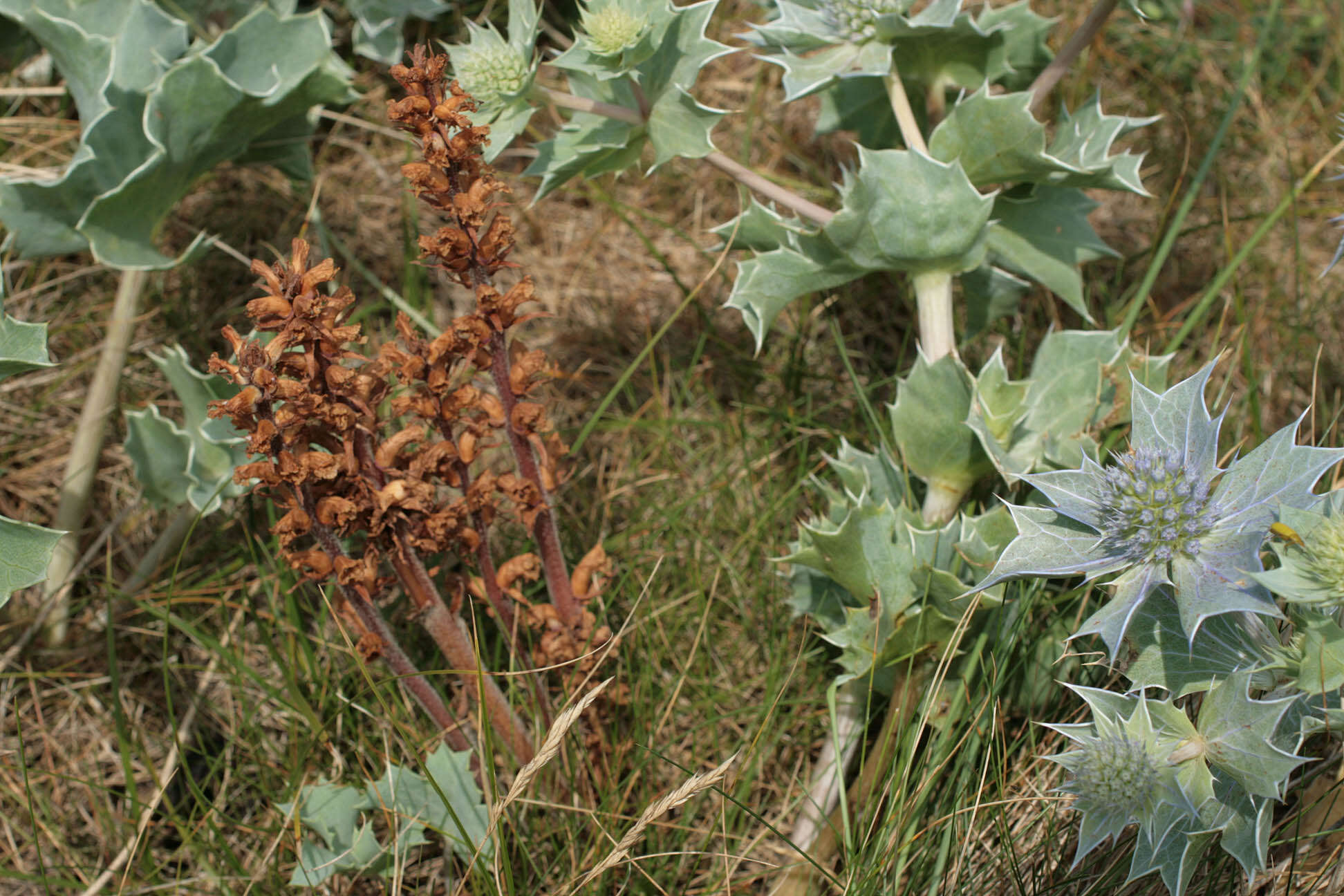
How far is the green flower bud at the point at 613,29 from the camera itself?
6.02ft

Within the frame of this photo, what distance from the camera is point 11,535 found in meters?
1.62

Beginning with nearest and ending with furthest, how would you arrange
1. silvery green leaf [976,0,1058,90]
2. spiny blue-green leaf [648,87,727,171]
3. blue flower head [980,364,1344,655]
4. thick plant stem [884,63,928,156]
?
blue flower head [980,364,1344,655]
spiny blue-green leaf [648,87,727,171]
thick plant stem [884,63,928,156]
silvery green leaf [976,0,1058,90]

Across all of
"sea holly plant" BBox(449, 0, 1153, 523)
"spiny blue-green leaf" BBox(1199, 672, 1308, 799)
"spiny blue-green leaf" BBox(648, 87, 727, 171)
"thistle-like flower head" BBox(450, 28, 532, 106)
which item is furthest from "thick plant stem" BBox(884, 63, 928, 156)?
"spiny blue-green leaf" BBox(1199, 672, 1308, 799)

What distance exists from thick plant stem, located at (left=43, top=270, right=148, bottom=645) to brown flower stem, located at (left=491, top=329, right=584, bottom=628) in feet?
3.95

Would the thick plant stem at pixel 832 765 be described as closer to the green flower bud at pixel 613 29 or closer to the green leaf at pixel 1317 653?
the green leaf at pixel 1317 653

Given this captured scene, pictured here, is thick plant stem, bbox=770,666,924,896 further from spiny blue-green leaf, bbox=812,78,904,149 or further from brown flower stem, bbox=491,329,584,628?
spiny blue-green leaf, bbox=812,78,904,149

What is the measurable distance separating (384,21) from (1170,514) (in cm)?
224

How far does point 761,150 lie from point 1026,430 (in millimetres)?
1383

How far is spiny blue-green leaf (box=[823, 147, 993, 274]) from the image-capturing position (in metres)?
1.86

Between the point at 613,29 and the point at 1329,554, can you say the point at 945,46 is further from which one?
the point at 1329,554

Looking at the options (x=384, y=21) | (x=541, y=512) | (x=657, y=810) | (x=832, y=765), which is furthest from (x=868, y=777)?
(x=384, y=21)

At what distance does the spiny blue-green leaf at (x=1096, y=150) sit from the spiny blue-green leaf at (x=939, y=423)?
451 millimetres

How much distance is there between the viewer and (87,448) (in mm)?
2430

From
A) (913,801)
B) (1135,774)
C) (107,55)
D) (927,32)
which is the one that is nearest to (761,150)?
(927,32)
